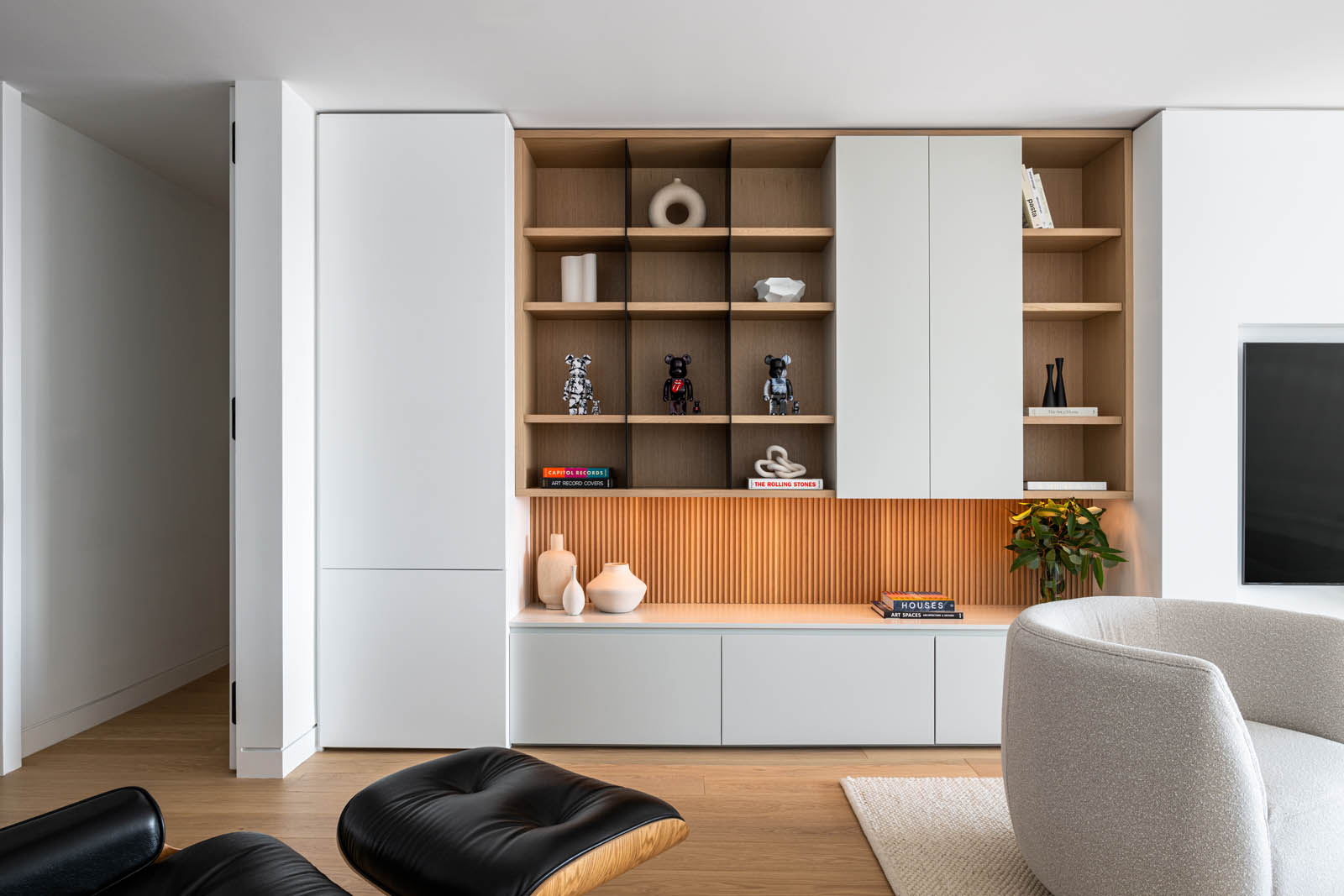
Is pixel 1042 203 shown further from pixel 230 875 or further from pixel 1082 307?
pixel 230 875

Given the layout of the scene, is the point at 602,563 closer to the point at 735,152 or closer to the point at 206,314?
the point at 735,152

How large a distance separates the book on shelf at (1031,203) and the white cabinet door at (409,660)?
2.57 metres

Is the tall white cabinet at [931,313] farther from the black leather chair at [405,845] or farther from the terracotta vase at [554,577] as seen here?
the black leather chair at [405,845]

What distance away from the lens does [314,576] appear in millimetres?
3141

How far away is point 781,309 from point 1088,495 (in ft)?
4.69

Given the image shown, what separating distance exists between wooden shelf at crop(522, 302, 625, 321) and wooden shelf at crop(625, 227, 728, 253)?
0.97ft

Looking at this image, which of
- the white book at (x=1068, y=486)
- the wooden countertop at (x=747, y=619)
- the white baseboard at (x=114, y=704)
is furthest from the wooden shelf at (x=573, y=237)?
the white baseboard at (x=114, y=704)

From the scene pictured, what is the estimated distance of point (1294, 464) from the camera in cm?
310

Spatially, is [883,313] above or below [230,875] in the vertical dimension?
above

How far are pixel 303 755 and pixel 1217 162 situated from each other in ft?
13.4

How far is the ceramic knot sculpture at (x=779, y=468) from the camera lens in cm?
344

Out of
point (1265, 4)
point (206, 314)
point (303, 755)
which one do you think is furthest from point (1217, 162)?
point (206, 314)

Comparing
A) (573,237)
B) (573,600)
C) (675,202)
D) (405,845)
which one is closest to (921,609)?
(573,600)

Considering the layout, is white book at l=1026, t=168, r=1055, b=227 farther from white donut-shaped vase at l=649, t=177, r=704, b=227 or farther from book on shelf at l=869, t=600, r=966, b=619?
book on shelf at l=869, t=600, r=966, b=619
